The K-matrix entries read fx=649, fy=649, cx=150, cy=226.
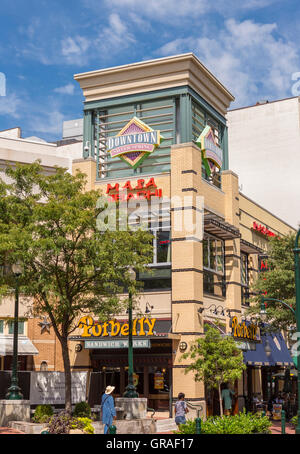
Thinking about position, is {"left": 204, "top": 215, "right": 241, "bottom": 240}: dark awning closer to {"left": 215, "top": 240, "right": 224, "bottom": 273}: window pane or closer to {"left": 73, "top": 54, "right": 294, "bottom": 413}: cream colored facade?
{"left": 73, "top": 54, "right": 294, "bottom": 413}: cream colored facade

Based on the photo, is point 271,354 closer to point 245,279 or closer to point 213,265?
point 245,279

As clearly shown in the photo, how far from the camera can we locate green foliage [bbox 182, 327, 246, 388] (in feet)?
88.0

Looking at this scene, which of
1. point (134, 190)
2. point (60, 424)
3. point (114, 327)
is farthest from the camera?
point (134, 190)

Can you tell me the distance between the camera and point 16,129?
56.9 metres

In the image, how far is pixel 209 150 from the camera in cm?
3425

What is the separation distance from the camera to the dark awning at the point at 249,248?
124ft

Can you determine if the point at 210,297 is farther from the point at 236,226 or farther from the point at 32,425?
the point at 32,425

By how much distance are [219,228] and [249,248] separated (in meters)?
6.15

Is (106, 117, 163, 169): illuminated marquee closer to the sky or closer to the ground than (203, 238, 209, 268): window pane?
closer to the sky

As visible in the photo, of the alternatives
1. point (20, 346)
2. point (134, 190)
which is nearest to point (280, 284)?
point (134, 190)

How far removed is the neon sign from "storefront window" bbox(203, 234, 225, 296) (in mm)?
3716

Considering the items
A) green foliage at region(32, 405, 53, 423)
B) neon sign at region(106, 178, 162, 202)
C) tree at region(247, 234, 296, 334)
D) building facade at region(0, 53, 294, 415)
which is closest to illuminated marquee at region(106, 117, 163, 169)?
building facade at region(0, 53, 294, 415)

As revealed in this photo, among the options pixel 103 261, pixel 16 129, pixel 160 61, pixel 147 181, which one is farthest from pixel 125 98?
pixel 16 129

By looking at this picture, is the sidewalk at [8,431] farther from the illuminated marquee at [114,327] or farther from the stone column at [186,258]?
the stone column at [186,258]
